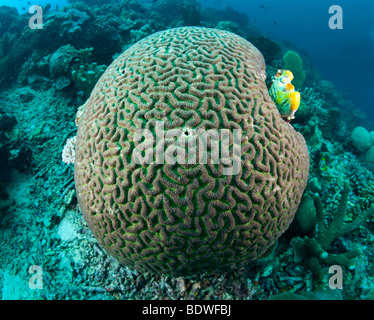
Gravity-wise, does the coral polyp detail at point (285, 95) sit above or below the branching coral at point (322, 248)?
above

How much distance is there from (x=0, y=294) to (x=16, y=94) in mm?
5858

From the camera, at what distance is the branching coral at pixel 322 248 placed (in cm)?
308

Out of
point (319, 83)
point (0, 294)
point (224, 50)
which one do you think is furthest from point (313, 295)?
point (319, 83)

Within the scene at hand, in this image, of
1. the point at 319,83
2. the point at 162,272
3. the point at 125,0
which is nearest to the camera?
the point at 162,272

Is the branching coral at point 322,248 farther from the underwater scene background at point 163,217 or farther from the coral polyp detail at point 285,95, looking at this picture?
the coral polyp detail at point 285,95

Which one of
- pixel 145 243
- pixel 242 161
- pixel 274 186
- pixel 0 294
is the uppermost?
pixel 242 161

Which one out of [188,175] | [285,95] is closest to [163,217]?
[188,175]

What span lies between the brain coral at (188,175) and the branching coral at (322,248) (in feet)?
2.51

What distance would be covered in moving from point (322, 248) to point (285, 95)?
234 centimetres

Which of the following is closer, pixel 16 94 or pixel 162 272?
pixel 162 272

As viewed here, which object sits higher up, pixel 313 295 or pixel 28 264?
pixel 313 295

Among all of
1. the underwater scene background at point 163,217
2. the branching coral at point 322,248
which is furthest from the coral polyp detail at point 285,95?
the branching coral at point 322,248

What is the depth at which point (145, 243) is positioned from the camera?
2514 mm

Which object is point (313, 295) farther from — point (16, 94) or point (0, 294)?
point (16, 94)
